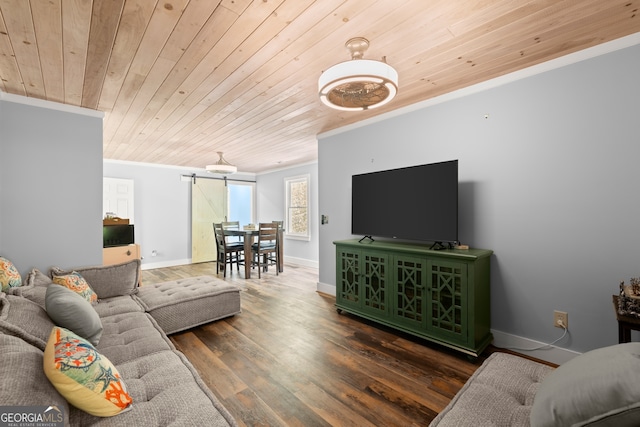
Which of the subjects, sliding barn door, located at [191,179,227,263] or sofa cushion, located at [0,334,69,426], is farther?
sliding barn door, located at [191,179,227,263]

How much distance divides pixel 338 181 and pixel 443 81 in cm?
183

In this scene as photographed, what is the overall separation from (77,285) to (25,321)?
1135 mm

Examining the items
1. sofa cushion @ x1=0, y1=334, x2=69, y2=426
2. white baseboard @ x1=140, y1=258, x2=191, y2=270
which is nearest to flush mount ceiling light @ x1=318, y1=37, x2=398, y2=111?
sofa cushion @ x1=0, y1=334, x2=69, y2=426

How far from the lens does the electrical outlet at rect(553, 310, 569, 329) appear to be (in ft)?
7.14

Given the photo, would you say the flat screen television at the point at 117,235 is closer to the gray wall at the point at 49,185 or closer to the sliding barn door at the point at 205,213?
the gray wall at the point at 49,185

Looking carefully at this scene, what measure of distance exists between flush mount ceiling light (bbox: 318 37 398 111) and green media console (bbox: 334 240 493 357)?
1.41 metres

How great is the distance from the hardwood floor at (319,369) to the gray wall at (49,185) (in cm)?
163

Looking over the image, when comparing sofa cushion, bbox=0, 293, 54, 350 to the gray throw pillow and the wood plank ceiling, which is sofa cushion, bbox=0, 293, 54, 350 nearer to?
the gray throw pillow

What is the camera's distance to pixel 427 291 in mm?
2523

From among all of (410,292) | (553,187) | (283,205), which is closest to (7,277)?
(410,292)

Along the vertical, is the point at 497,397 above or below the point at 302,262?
above

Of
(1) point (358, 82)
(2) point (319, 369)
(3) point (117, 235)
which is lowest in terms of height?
(2) point (319, 369)

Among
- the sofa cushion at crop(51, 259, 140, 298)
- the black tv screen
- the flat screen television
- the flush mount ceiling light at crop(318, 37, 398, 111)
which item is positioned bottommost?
the sofa cushion at crop(51, 259, 140, 298)

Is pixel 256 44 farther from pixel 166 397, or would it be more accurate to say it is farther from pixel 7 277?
pixel 7 277
